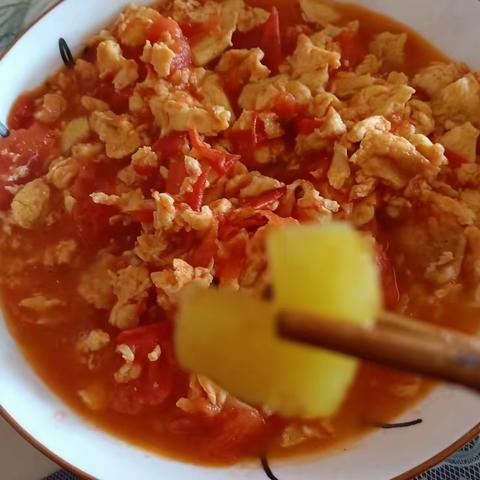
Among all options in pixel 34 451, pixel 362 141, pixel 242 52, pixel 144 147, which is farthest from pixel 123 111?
pixel 34 451

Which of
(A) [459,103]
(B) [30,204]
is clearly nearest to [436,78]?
(A) [459,103]

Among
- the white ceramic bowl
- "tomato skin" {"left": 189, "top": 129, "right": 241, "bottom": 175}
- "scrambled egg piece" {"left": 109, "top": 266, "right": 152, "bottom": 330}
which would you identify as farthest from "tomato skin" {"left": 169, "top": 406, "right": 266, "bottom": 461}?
"tomato skin" {"left": 189, "top": 129, "right": 241, "bottom": 175}

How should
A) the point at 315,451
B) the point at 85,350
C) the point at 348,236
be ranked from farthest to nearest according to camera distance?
the point at 85,350 → the point at 315,451 → the point at 348,236

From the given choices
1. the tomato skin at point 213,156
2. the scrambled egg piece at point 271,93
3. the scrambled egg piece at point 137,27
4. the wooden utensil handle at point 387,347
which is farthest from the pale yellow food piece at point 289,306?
the scrambled egg piece at point 137,27

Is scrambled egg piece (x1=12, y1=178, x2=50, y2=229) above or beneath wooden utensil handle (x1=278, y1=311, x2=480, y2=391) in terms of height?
beneath

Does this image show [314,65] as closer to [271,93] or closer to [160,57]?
[271,93]

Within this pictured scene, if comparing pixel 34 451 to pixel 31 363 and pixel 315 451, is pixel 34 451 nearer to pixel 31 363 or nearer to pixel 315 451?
pixel 31 363

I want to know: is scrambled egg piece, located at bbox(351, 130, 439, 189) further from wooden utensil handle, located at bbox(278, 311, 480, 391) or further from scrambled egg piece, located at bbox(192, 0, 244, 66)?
wooden utensil handle, located at bbox(278, 311, 480, 391)
